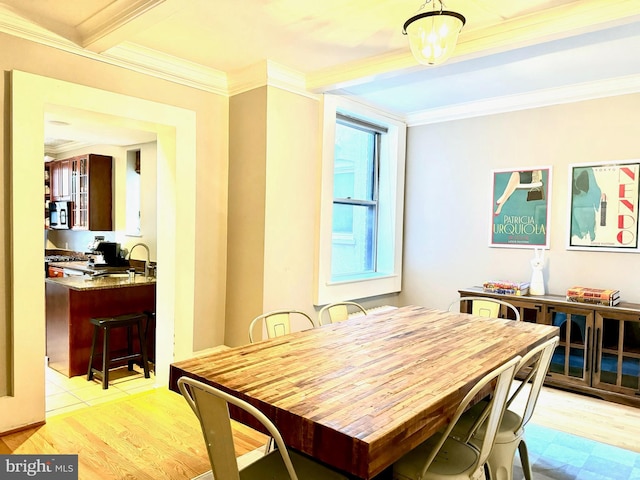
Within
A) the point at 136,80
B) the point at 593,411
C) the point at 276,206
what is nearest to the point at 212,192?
the point at 276,206

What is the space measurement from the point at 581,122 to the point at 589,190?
58 cm

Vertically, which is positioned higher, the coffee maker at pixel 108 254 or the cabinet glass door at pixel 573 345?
the coffee maker at pixel 108 254

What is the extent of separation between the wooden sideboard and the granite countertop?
3.41 m

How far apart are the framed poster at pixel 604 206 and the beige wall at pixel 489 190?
7cm

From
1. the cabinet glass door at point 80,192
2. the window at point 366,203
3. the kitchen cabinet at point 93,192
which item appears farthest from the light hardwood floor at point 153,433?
the cabinet glass door at point 80,192

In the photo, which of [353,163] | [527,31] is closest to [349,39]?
[527,31]

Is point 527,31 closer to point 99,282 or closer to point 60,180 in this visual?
point 99,282

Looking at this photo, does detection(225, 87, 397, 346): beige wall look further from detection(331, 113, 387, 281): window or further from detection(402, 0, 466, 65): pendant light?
detection(402, 0, 466, 65): pendant light

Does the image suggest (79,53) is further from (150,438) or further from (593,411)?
(593,411)

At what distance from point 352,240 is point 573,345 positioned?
2.17 meters

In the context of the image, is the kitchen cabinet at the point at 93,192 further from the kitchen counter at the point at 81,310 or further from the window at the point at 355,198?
the window at the point at 355,198

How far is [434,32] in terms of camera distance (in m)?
1.81

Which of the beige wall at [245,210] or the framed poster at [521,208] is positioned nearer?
the beige wall at [245,210]

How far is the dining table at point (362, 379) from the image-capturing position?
1.21 metres
